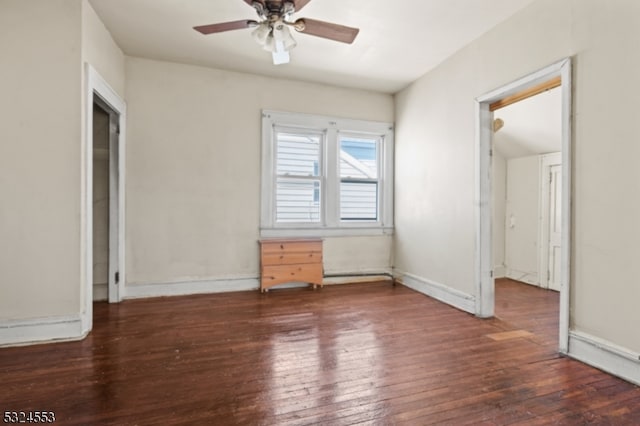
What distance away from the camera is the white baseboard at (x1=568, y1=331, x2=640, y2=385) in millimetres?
2053

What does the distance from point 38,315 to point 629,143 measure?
448 centimetres

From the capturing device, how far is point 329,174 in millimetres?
4684

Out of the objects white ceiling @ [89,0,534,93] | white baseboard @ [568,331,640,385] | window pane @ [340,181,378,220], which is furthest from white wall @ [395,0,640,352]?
window pane @ [340,181,378,220]

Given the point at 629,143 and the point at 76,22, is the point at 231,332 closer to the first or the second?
the point at 76,22

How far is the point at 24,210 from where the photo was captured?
8.48 feet

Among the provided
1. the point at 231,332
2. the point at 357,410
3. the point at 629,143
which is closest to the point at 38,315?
the point at 231,332

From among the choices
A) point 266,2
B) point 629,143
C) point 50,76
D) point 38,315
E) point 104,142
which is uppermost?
point 266,2

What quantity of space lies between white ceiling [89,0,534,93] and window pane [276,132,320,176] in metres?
0.81

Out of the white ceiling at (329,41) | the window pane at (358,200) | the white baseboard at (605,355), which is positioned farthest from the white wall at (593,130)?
the window pane at (358,200)

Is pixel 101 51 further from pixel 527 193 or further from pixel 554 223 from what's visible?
pixel 554 223

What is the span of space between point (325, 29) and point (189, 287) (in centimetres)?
329

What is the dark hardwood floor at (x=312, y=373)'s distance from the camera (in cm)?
173

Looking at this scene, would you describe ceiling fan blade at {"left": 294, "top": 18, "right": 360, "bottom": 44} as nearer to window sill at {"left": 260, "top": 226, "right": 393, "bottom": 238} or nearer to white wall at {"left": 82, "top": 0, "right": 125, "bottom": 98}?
white wall at {"left": 82, "top": 0, "right": 125, "bottom": 98}

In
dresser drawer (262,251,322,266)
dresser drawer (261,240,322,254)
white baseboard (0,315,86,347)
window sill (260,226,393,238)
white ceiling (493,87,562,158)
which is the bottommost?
white baseboard (0,315,86,347)
